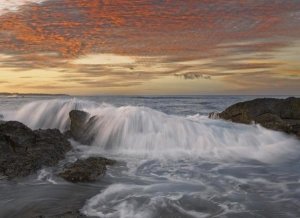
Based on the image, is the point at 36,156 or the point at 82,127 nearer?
the point at 36,156

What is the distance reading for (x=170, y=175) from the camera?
970 centimetres

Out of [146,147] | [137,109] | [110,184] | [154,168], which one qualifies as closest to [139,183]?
[110,184]

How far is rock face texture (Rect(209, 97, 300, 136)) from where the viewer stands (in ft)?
54.1

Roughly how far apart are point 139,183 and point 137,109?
7.76 meters

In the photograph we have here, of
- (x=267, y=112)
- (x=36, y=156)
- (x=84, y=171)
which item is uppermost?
(x=267, y=112)

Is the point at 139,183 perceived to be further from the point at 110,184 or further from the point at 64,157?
the point at 64,157

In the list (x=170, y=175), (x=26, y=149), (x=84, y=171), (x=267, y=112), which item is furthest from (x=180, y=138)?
(x=84, y=171)

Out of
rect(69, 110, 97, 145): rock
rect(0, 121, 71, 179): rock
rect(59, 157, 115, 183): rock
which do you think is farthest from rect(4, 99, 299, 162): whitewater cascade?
rect(59, 157, 115, 183): rock

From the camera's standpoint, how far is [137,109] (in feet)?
53.7

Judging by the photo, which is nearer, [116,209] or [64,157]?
[116,209]

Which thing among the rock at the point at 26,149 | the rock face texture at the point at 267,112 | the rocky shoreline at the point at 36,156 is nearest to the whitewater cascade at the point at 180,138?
the rock face texture at the point at 267,112

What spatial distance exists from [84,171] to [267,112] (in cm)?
1168

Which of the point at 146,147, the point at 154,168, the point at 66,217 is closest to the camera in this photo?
the point at 66,217

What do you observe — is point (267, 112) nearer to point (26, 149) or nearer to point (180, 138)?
point (180, 138)
